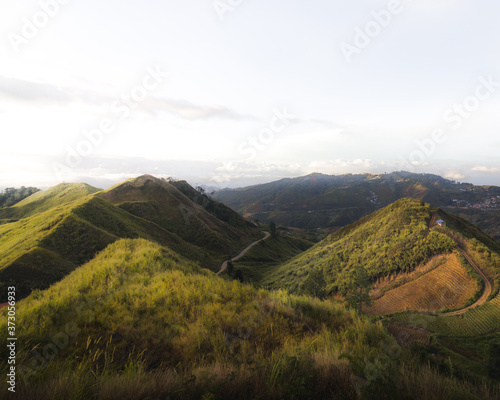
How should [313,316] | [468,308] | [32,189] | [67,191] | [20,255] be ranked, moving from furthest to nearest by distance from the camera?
1. [32,189]
2. [67,191]
3. [20,255]
4. [468,308]
5. [313,316]

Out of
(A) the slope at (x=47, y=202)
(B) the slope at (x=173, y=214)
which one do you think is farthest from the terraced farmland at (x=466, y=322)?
(A) the slope at (x=47, y=202)

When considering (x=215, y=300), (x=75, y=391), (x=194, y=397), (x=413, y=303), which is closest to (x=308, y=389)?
(x=194, y=397)

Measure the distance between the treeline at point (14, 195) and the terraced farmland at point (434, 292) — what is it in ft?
475

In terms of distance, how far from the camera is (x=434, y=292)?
73.8ft

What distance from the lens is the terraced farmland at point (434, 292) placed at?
21375 mm

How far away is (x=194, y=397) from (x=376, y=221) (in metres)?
42.8

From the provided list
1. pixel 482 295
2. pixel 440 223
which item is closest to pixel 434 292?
pixel 482 295

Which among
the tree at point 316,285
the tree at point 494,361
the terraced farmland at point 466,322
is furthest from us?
the tree at point 316,285

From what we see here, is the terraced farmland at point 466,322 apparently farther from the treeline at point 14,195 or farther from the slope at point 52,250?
the treeline at point 14,195

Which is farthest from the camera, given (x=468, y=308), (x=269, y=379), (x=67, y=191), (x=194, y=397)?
(x=67, y=191)

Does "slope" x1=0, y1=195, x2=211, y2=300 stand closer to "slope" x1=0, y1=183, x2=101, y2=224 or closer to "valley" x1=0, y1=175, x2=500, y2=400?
"valley" x1=0, y1=175, x2=500, y2=400

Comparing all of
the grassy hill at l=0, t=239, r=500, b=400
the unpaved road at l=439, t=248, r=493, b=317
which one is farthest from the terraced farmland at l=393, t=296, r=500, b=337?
the grassy hill at l=0, t=239, r=500, b=400

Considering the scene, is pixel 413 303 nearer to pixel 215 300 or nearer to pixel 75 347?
pixel 215 300

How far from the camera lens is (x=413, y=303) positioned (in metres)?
22.3
